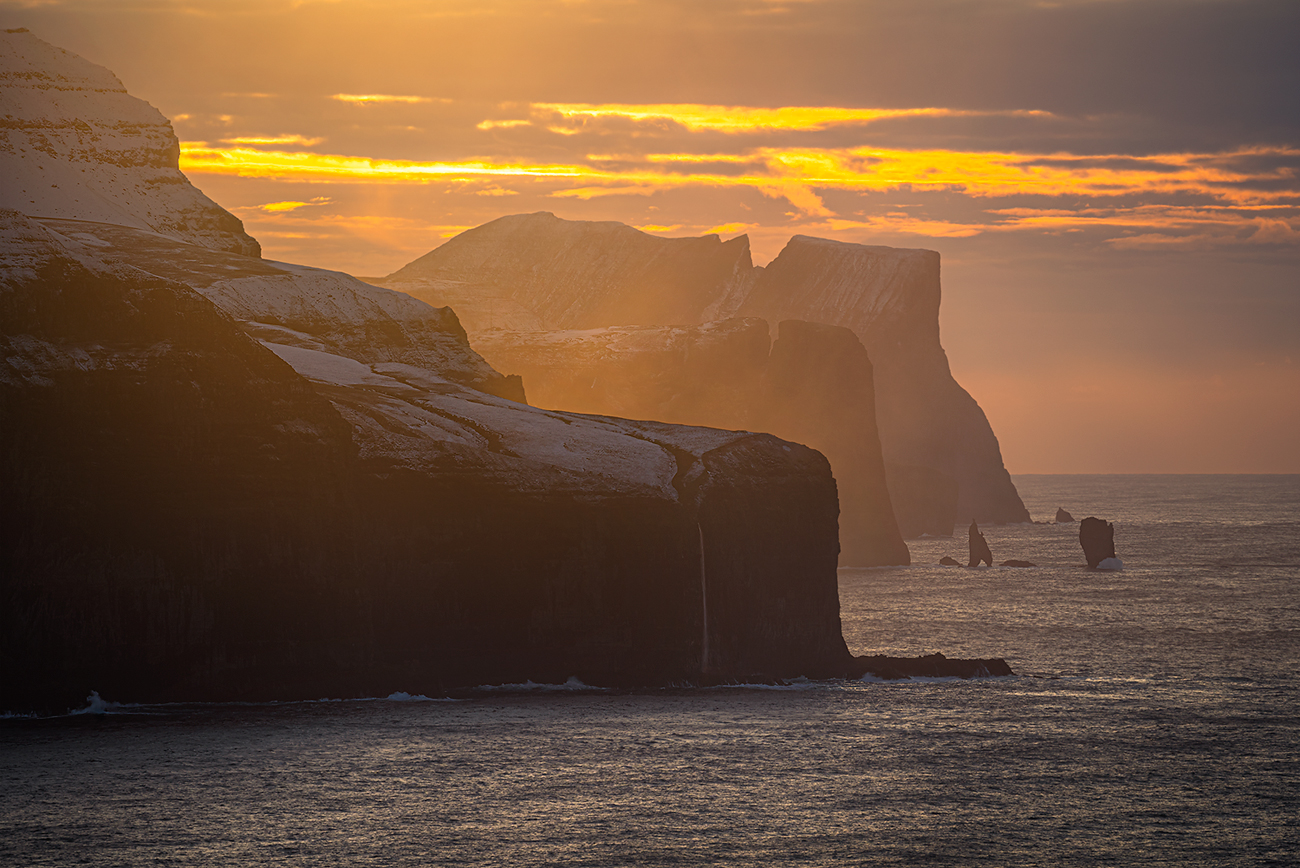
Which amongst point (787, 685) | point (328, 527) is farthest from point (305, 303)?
point (787, 685)

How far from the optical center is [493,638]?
2073 inches

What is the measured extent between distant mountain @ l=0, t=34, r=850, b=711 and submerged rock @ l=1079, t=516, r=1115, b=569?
285ft

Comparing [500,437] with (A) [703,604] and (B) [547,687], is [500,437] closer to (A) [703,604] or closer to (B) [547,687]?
(B) [547,687]

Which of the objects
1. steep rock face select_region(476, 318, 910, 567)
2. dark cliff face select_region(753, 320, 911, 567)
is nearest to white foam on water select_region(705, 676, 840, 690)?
steep rock face select_region(476, 318, 910, 567)

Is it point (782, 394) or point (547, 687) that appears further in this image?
point (782, 394)

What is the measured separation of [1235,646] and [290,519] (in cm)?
5833

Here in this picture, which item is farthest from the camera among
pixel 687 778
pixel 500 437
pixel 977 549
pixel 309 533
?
pixel 977 549

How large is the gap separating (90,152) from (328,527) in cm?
4853

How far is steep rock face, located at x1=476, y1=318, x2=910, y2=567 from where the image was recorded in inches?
6467

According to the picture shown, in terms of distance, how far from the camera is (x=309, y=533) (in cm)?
5072

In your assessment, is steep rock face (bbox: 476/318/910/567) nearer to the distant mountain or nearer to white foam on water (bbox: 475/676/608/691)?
the distant mountain

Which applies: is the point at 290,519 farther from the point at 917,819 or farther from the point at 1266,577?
the point at 1266,577

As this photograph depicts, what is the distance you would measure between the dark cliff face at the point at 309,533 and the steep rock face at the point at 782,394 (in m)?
106

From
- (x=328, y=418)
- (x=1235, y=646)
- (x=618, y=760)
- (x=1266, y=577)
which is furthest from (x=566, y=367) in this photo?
(x=618, y=760)
